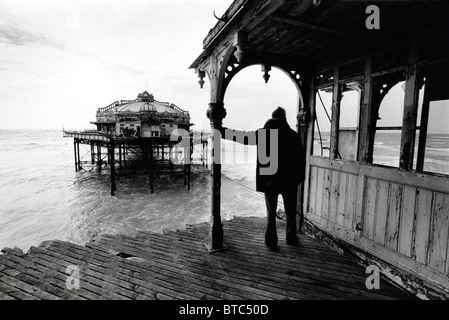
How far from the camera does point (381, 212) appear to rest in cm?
357

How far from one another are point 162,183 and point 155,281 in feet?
71.7

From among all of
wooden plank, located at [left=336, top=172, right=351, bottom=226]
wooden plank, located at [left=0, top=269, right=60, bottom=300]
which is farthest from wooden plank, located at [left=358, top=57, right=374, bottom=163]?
wooden plank, located at [left=0, top=269, right=60, bottom=300]

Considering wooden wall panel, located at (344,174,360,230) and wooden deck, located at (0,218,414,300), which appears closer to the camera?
wooden deck, located at (0,218,414,300)

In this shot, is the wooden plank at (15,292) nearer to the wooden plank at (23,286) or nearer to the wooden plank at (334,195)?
the wooden plank at (23,286)

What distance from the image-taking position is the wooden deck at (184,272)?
315 centimetres

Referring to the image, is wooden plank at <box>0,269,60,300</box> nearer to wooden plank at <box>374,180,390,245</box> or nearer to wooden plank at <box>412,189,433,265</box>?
wooden plank at <box>374,180,390,245</box>

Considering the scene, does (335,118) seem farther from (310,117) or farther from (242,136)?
(242,136)

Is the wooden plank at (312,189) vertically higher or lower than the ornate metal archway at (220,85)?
lower

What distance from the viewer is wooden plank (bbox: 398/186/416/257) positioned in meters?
3.13

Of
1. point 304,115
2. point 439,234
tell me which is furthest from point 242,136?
point 439,234

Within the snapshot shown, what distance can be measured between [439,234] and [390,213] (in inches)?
25.3

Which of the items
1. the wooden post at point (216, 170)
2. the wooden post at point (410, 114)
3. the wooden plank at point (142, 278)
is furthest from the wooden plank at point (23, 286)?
the wooden post at point (410, 114)

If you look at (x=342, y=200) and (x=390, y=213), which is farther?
(x=342, y=200)

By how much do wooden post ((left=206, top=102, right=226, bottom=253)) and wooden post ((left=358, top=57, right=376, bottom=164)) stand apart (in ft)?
7.81
